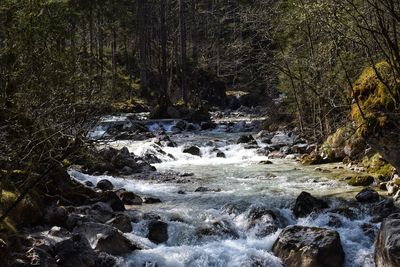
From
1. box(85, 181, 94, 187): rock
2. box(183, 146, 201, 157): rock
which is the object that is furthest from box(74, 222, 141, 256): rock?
box(183, 146, 201, 157): rock

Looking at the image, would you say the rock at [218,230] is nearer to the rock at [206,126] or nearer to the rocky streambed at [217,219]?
the rocky streambed at [217,219]

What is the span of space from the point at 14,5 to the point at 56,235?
596 centimetres

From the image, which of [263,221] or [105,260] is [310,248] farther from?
[105,260]

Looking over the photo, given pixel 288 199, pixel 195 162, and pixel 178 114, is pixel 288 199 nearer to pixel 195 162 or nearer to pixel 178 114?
pixel 195 162

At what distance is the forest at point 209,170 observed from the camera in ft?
21.1

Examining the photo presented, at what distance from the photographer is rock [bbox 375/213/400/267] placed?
6.45m

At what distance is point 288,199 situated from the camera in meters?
10.7

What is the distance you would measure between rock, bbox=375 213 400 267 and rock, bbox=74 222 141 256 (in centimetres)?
384

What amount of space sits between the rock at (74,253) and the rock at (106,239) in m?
0.30

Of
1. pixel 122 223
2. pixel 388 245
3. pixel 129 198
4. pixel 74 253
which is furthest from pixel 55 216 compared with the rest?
pixel 388 245

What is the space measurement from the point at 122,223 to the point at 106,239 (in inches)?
42.2

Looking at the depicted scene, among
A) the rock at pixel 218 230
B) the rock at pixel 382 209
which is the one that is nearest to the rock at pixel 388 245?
the rock at pixel 382 209

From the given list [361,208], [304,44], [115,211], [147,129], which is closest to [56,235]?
[115,211]

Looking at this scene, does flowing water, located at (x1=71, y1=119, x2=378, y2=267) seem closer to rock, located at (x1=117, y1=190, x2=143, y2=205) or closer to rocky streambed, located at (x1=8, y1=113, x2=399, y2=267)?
rocky streambed, located at (x1=8, y1=113, x2=399, y2=267)
